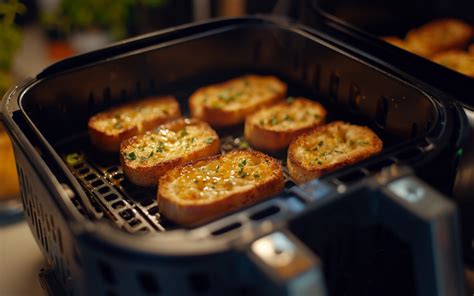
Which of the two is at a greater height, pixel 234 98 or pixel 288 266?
pixel 288 266

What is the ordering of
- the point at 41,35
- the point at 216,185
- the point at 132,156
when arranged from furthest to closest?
the point at 41,35, the point at 132,156, the point at 216,185

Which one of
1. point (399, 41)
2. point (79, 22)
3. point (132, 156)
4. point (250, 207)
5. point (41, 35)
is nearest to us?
point (250, 207)

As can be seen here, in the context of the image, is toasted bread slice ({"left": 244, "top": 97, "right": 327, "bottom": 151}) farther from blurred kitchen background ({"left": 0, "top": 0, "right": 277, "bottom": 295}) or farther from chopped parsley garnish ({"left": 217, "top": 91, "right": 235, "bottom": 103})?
blurred kitchen background ({"left": 0, "top": 0, "right": 277, "bottom": 295})

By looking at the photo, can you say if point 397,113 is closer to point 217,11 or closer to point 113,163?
point 113,163

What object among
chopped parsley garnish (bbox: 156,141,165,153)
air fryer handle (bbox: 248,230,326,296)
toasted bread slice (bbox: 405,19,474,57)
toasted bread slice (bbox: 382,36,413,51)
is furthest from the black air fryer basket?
toasted bread slice (bbox: 405,19,474,57)

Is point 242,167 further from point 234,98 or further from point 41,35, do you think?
point 41,35

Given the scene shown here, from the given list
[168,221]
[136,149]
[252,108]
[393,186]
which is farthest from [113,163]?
[393,186]

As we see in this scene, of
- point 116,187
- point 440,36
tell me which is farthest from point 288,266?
point 440,36
